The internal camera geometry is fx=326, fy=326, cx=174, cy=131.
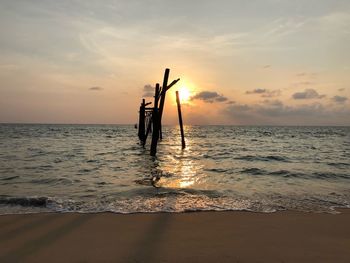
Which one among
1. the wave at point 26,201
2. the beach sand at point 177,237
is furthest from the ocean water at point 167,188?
the beach sand at point 177,237

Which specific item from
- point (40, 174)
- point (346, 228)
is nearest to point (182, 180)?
point (40, 174)

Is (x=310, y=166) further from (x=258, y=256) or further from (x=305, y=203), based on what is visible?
(x=258, y=256)

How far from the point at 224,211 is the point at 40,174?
737 centimetres

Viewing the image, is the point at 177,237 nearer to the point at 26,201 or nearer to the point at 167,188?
the point at 26,201

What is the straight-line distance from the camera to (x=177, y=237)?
5035 mm

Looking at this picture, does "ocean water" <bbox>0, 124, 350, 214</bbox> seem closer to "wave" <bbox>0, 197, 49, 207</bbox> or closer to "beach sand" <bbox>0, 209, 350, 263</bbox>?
"wave" <bbox>0, 197, 49, 207</bbox>

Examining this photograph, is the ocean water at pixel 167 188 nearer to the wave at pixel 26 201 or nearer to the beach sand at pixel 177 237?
the wave at pixel 26 201

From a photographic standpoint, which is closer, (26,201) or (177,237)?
(177,237)

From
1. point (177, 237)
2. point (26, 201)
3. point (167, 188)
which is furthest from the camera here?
point (167, 188)

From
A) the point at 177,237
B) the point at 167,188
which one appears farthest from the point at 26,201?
the point at 177,237

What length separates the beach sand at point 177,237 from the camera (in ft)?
14.2

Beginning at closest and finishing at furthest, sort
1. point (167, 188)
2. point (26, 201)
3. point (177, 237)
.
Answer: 1. point (177, 237)
2. point (26, 201)
3. point (167, 188)

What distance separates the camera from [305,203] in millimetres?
7578

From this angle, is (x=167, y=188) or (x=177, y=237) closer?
(x=177, y=237)
